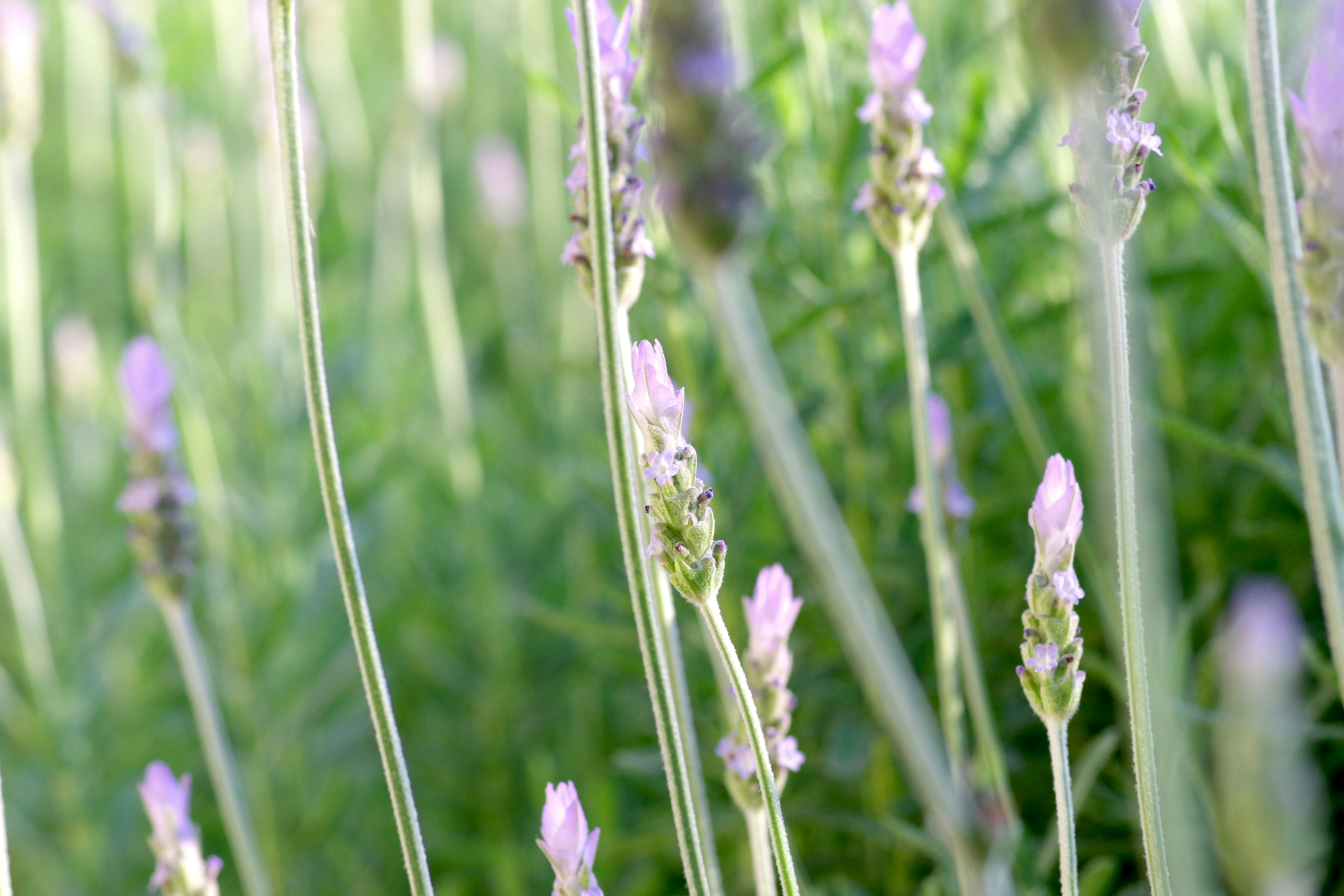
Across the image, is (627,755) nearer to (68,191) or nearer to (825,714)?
(825,714)

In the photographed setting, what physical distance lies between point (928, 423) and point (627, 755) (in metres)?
0.50

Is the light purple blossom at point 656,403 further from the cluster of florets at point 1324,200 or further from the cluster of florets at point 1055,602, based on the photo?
the cluster of florets at point 1324,200

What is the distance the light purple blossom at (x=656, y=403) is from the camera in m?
0.45

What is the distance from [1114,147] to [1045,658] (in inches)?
7.8

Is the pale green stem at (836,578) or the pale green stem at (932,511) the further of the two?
the pale green stem at (932,511)

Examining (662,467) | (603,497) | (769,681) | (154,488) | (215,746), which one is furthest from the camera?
(603,497)

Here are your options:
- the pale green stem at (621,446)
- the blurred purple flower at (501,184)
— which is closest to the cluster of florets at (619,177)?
the pale green stem at (621,446)

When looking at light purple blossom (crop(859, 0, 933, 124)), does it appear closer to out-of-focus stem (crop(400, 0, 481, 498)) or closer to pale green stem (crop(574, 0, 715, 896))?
pale green stem (crop(574, 0, 715, 896))

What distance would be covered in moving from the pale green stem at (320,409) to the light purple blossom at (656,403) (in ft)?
0.38

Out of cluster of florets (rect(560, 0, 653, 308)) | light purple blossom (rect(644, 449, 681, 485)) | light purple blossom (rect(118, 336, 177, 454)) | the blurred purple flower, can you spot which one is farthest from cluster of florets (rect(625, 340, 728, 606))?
the blurred purple flower

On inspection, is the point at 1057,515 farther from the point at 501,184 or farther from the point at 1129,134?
the point at 501,184

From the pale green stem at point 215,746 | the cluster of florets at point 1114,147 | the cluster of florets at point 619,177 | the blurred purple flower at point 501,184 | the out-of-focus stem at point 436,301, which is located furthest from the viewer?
the blurred purple flower at point 501,184

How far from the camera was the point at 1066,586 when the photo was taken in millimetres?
479

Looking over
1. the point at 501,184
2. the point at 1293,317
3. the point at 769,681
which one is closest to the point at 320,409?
the point at 769,681
